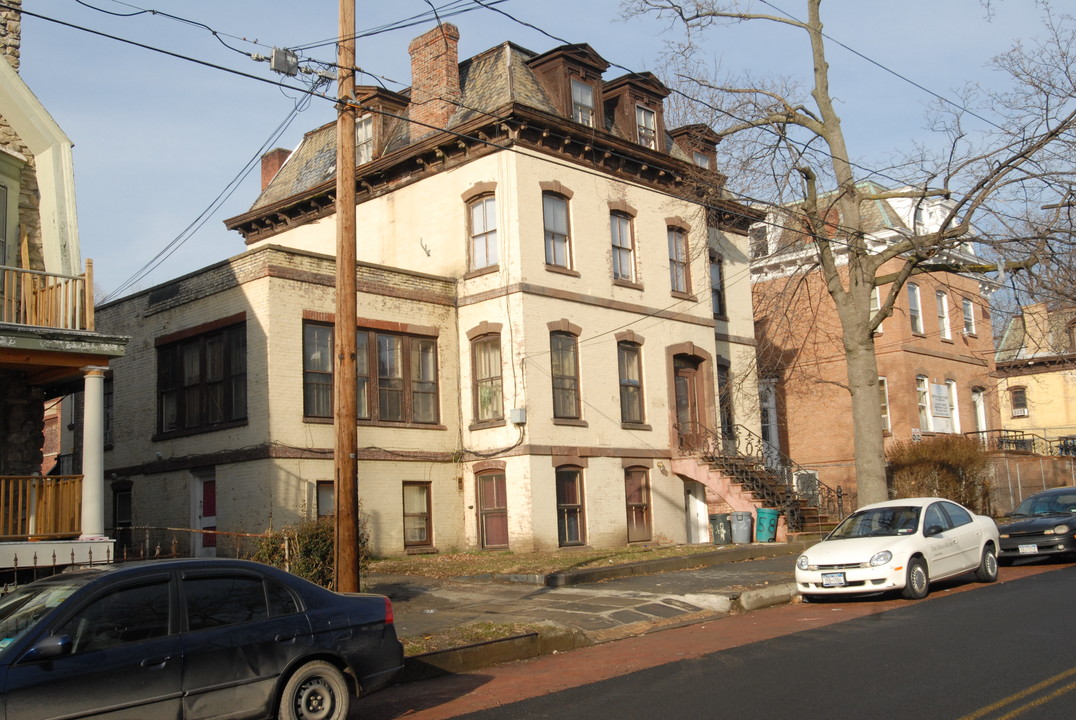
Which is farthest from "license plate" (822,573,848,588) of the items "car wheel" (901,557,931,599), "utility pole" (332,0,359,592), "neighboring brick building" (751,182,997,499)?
"neighboring brick building" (751,182,997,499)

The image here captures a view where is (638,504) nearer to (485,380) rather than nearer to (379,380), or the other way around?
(485,380)

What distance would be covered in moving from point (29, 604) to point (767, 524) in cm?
1957

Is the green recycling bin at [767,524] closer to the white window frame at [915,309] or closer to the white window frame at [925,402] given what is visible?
the white window frame at [925,402]

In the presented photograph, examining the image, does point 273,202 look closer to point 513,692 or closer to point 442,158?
point 442,158

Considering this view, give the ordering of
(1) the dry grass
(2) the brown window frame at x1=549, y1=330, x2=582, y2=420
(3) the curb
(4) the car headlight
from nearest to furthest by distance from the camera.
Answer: (4) the car headlight < (3) the curb < (1) the dry grass < (2) the brown window frame at x1=549, y1=330, x2=582, y2=420

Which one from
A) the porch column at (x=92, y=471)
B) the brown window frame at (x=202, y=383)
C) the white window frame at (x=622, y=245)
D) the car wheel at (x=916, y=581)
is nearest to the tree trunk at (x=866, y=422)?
the car wheel at (x=916, y=581)

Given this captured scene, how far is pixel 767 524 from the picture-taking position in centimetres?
2433

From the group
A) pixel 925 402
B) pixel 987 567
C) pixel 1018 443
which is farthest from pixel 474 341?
pixel 1018 443

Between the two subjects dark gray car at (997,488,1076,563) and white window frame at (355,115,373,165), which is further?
white window frame at (355,115,373,165)

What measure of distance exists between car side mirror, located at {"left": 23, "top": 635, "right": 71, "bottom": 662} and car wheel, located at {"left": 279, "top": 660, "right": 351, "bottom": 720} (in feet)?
5.73

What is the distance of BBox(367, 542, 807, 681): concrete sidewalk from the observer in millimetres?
11688

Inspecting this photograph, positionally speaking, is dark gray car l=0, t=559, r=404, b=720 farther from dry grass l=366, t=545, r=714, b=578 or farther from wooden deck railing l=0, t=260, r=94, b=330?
dry grass l=366, t=545, r=714, b=578

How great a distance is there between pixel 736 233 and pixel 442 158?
1093 cm

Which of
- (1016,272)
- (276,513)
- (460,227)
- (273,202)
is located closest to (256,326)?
(276,513)
